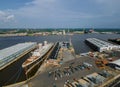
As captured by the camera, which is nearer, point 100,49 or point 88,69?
point 88,69

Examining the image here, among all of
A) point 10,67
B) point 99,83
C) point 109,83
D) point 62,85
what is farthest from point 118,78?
point 10,67

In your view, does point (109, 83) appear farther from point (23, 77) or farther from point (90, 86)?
point (23, 77)

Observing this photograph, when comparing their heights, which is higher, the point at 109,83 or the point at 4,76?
the point at 109,83

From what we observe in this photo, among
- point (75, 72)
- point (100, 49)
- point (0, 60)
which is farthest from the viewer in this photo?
point (100, 49)

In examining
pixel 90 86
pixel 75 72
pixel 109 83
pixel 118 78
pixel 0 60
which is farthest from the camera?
pixel 0 60

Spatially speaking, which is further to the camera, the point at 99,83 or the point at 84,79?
the point at 84,79

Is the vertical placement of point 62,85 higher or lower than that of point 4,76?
higher

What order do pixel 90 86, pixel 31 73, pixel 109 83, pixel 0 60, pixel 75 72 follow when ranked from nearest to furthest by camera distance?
pixel 90 86, pixel 109 83, pixel 75 72, pixel 31 73, pixel 0 60

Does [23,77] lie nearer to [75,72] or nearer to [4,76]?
[4,76]

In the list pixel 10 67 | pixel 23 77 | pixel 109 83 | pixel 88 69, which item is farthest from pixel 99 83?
pixel 10 67
